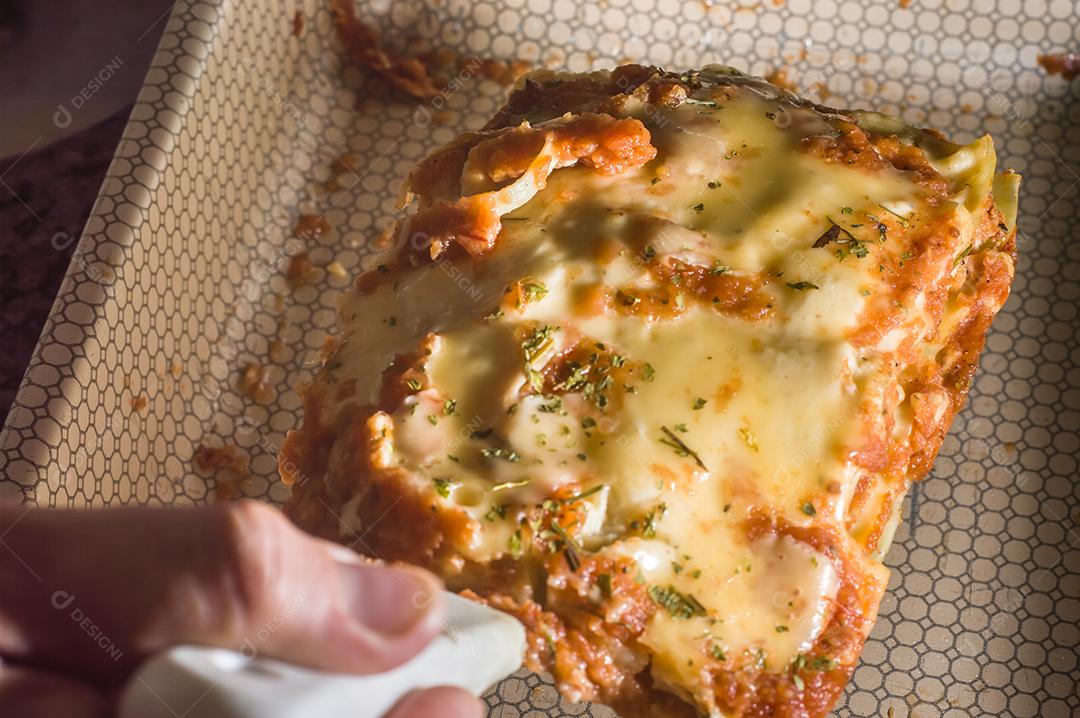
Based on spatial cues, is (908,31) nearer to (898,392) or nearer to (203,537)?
(898,392)

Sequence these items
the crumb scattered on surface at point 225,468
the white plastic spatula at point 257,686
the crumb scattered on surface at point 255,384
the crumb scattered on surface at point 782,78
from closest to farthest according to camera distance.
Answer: the white plastic spatula at point 257,686, the crumb scattered on surface at point 225,468, the crumb scattered on surface at point 255,384, the crumb scattered on surface at point 782,78

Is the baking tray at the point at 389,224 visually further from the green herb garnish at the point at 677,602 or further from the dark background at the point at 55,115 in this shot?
the green herb garnish at the point at 677,602

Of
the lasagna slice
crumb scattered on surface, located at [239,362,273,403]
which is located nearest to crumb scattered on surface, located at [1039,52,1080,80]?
the lasagna slice

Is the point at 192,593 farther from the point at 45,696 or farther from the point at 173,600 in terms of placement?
the point at 45,696

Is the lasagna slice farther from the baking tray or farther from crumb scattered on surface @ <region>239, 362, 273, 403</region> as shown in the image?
crumb scattered on surface @ <region>239, 362, 273, 403</region>

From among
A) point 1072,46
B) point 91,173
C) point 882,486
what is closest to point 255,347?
point 91,173

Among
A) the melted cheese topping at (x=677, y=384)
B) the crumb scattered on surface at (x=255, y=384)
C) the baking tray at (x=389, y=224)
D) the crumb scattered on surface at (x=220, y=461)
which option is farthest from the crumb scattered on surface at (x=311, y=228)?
the melted cheese topping at (x=677, y=384)

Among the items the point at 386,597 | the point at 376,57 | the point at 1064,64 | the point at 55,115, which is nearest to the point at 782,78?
the point at 1064,64
